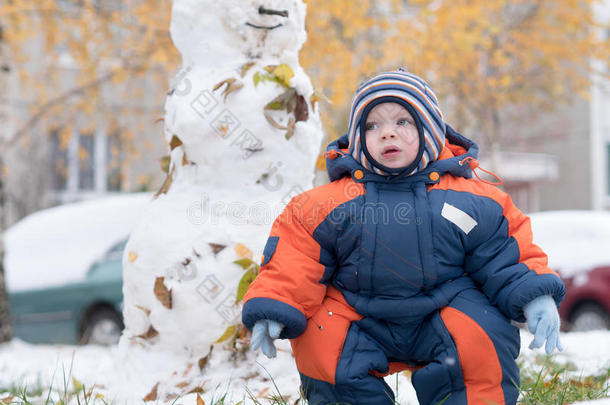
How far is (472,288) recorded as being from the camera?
1.77m

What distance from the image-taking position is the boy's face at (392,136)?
1.76 m

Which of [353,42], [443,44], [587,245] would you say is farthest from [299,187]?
[353,42]

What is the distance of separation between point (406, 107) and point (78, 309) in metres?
4.71

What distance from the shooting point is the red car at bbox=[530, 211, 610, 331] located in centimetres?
559

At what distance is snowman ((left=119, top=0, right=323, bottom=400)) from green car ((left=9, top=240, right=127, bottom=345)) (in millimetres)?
3121

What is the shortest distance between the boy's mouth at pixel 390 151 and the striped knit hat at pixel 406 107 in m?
0.04

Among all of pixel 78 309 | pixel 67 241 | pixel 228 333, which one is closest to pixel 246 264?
pixel 228 333

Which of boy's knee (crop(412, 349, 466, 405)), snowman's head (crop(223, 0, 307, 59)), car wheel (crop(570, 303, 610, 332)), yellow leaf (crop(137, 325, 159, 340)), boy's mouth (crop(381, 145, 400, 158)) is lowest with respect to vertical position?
car wheel (crop(570, 303, 610, 332))

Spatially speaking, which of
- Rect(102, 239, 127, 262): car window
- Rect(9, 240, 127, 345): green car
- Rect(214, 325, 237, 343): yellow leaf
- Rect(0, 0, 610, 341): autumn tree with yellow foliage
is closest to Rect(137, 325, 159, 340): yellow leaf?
Rect(214, 325, 237, 343): yellow leaf

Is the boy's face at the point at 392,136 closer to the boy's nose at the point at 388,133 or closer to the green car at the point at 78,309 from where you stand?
the boy's nose at the point at 388,133

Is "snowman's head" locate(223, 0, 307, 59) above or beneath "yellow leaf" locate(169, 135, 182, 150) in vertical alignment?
above

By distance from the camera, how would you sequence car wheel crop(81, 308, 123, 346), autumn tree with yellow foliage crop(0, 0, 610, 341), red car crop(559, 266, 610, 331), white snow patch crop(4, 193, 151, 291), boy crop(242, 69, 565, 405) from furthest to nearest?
1. autumn tree with yellow foliage crop(0, 0, 610, 341)
2. white snow patch crop(4, 193, 151, 291)
3. red car crop(559, 266, 610, 331)
4. car wheel crop(81, 308, 123, 346)
5. boy crop(242, 69, 565, 405)

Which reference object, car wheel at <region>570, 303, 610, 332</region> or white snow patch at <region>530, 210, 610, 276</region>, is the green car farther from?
car wheel at <region>570, 303, 610, 332</region>

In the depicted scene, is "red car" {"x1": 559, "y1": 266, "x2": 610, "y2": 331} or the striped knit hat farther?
"red car" {"x1": 559, "y1": 266, "x2": 610, "y2": 331}
